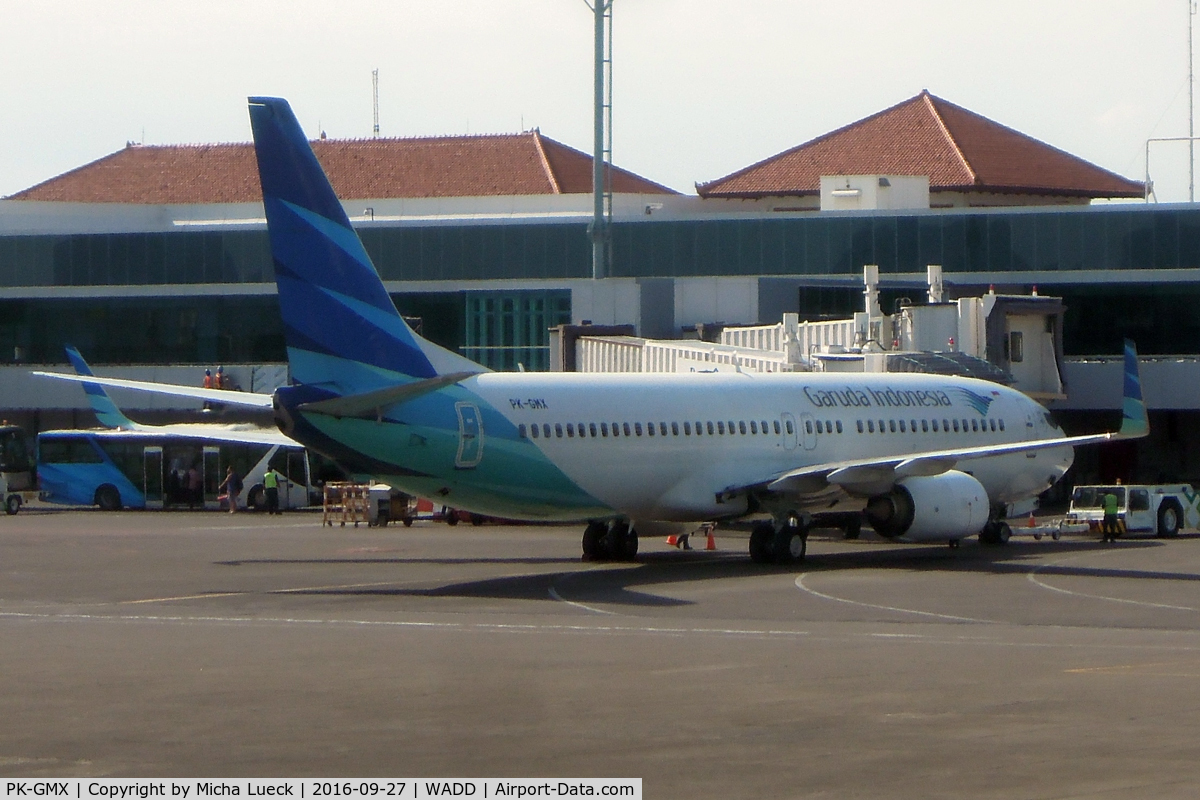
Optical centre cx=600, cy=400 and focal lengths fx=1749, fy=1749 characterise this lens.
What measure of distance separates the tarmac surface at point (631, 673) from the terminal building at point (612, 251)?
2816 centimetres

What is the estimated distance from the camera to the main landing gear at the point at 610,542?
1332 inches

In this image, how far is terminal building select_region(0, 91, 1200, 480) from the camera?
200 ft

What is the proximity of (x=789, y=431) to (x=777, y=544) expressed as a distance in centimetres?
302

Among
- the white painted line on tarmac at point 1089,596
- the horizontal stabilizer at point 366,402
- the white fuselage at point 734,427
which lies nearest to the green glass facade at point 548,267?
the white fuselage at point 734,427

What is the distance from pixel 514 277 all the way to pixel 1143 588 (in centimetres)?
4144

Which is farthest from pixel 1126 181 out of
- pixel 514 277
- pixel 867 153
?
pixel 514 277

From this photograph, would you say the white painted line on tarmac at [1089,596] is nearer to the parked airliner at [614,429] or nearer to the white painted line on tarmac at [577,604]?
the parked airliner at [614,429]

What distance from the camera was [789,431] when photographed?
115 ft

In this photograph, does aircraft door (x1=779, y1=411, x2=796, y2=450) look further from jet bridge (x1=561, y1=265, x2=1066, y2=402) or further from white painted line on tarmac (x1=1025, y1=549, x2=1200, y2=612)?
jet bridge (x1=561, y1=265, x2=1066, y2=402)

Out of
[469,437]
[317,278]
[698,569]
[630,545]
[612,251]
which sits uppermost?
[612,251]

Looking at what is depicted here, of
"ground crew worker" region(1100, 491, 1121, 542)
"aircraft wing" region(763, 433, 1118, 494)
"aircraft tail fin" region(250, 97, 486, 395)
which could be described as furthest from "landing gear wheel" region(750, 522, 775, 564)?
"ground crew worker" region(1100, 491, 1121, 542)

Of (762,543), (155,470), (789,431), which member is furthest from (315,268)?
(155,470)

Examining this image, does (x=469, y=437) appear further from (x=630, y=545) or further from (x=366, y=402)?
(x=630, y=545)

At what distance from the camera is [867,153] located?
3334 inches
